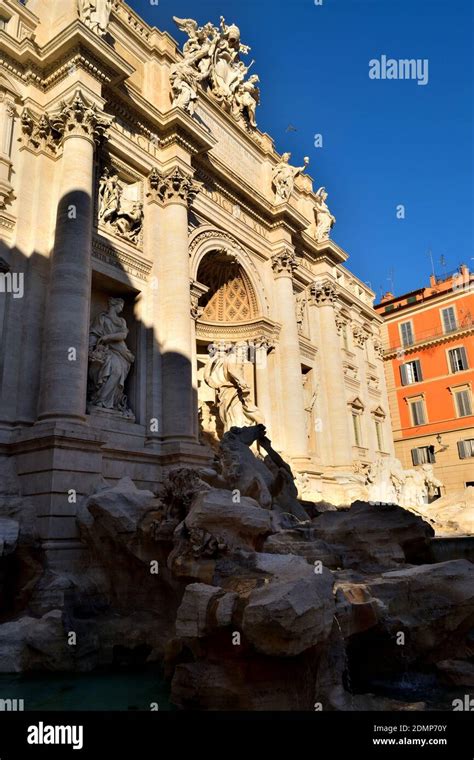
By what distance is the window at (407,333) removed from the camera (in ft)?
97.7

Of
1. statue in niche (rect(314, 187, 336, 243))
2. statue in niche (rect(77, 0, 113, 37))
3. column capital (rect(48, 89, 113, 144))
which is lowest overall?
column capital (rect(48, 89, 113, 144))

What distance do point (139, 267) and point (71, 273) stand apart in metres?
2.79

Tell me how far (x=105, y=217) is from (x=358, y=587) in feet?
31.2

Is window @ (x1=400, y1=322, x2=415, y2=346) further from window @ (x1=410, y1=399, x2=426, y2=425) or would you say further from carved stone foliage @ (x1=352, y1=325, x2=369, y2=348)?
carved stone foliage @ (x1=352, y1=325, x2=369, y2=348)

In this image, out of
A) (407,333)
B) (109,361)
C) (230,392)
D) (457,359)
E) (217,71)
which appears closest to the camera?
(109,361)

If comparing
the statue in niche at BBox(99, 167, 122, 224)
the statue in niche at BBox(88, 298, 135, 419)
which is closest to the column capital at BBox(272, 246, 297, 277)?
the statue in niche at BBox(99, 167, 122, 224)

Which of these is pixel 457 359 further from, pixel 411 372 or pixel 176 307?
pixel 176 307

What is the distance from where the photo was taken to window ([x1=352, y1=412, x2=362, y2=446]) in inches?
835

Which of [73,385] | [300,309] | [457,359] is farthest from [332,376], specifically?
[73,385]

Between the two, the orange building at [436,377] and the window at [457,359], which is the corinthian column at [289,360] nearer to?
the orange building at [436,377]

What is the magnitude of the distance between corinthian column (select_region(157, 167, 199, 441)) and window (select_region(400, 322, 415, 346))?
19.7 metres

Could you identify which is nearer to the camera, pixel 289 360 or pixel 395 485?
pixel 289 360

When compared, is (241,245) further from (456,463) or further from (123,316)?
(456,463)

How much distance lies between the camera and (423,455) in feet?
90.5
